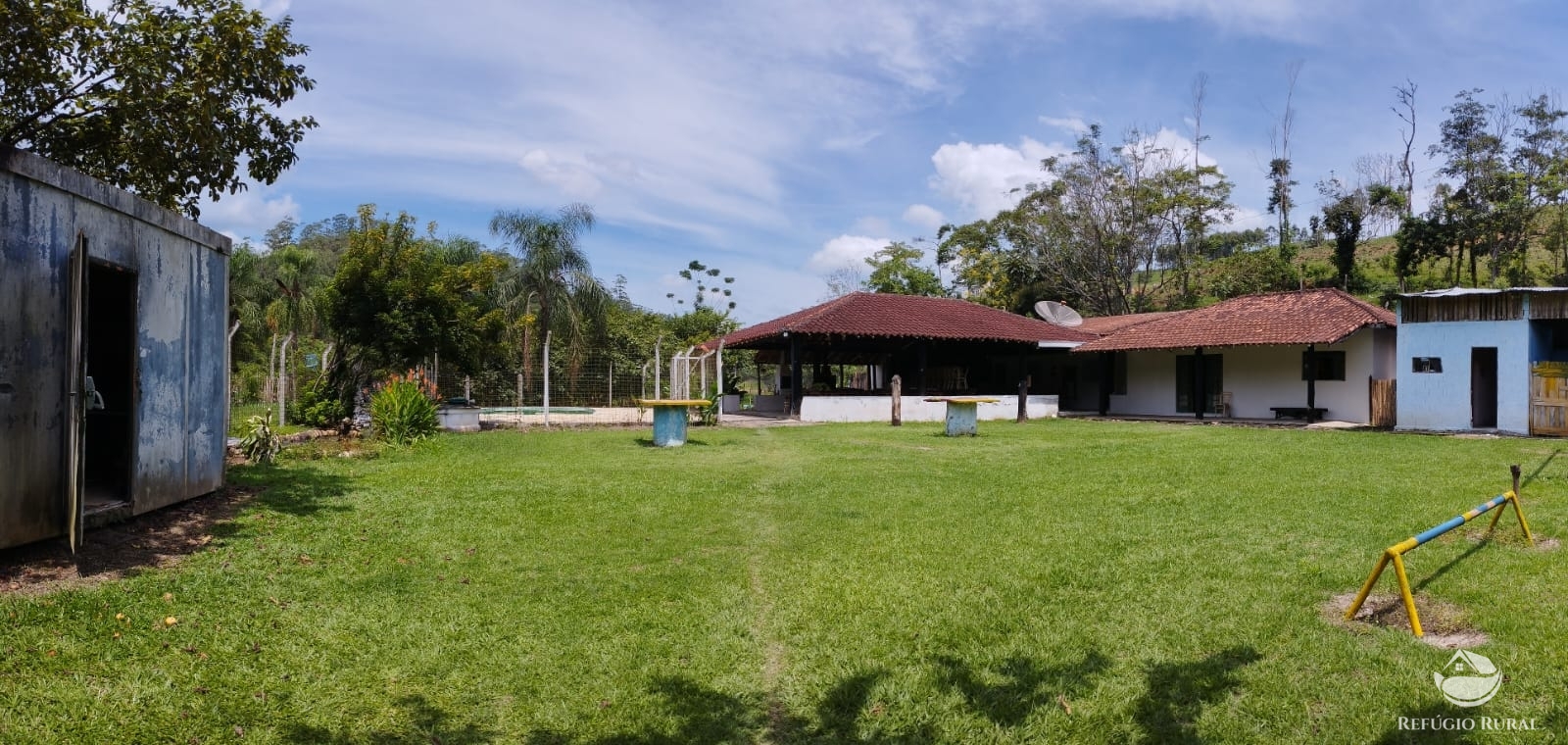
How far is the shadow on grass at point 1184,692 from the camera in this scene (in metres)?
3.54

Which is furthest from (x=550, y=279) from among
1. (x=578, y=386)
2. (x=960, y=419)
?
(x=960, y=419)

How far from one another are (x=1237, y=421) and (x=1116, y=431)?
5.41 metres

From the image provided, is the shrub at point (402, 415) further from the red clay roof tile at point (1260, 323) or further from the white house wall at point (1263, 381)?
the white house wall at point (1263, 381)

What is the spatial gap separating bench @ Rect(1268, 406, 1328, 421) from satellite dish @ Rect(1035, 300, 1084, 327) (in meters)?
7.66

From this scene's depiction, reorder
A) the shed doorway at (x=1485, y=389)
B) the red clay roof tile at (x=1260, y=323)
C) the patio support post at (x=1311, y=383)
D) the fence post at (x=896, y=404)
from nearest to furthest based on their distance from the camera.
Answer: the shed doorway at (x=1485, y=389) → the fence post at (x=896, y=404) → the red clay roof tile at (x=1260, y=323) → the patio support post at (x=1311, y=383)

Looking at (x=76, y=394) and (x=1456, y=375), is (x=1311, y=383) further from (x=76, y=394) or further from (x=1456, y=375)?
(x=76, y=394)

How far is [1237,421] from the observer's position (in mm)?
21469

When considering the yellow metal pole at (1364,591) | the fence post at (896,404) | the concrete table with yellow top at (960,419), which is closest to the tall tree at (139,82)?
the yellow metal pole at (1364,591)

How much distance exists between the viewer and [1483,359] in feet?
58.2

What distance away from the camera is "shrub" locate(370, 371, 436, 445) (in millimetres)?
13039

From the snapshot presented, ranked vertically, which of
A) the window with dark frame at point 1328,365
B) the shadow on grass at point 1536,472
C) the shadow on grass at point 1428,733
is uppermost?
the window with dark frame at point 1328,365

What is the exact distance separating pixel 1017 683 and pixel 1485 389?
19062 millimetres

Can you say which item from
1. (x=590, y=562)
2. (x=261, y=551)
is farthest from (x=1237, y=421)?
(x=261, y=551)

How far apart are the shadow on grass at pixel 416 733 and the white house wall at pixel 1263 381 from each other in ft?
66.8
